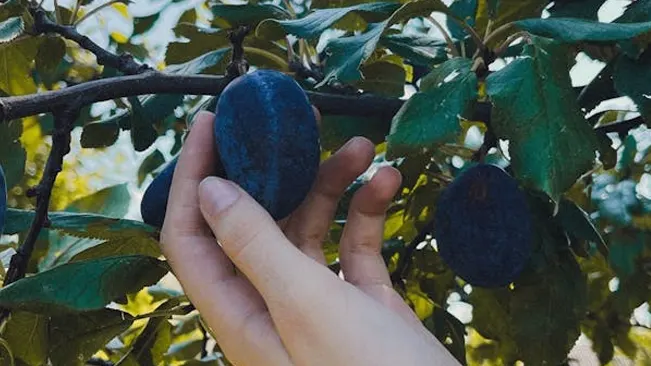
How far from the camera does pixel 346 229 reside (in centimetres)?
73

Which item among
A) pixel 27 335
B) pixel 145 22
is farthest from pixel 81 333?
pixel 145 22

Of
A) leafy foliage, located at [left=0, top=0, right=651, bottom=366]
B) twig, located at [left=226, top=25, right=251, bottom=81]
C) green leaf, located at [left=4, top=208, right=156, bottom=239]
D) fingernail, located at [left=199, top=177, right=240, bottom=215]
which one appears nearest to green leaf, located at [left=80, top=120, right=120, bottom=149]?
leafy foliage, located at [left=0, top=0, right=651, bottom=366]

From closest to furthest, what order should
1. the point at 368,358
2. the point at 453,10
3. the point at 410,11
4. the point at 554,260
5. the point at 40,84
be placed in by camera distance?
the point at 368,358
the point at 410,11
the point at 453,10
the point at 554,260
the point at 40,84

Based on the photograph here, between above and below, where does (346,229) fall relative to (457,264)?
above

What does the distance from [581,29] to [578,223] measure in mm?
316

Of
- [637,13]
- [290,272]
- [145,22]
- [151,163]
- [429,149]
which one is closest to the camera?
[290,272]

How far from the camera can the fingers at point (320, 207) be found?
69 cm

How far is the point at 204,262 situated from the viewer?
639 mm

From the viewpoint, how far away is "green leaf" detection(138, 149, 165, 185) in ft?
4.95

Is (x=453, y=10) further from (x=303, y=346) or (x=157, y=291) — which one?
(x=157, y=291)

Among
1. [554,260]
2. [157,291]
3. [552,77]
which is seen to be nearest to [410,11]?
[552,77]

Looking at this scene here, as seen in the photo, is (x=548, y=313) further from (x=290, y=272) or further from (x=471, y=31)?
(x=290, y=272)

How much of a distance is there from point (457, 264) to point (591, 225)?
0.16 m

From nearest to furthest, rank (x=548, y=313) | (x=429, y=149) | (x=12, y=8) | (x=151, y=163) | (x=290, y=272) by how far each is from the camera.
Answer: (x=290, y=272) < (x=429, y=149) < (x=12, y=8) < (x=548, y=313) < (x=151, y=163)
